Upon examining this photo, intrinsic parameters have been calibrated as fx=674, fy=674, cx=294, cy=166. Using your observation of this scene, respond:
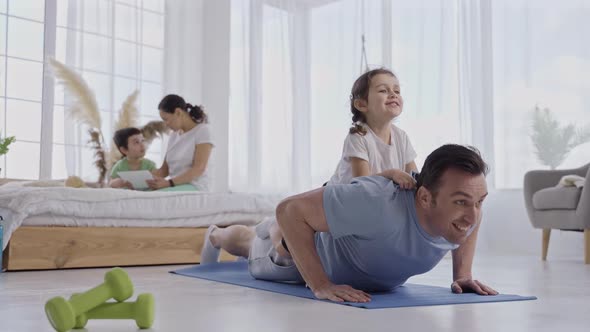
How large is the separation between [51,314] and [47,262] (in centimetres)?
196

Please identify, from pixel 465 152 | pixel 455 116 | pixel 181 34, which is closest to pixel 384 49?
pixel 455 116

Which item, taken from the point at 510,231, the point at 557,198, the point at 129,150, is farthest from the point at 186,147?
the point at 510,231

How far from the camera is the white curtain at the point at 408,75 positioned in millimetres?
5145

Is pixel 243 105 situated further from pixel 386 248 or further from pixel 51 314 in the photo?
pixel 51 314

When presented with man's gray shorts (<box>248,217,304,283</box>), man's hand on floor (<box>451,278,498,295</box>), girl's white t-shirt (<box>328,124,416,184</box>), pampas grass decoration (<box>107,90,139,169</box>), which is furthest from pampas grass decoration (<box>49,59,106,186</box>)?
man's hand on floor (<box>451,278,498,295</box>)

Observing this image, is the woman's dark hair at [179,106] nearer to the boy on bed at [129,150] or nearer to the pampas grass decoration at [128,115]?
the boy on bed at [129,150]

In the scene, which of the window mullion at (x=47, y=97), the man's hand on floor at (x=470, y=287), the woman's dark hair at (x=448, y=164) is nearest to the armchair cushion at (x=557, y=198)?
the man's hand on floor at (x=470, y=287)

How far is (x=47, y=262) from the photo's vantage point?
312 centimetres

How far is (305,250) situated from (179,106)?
2.41 m

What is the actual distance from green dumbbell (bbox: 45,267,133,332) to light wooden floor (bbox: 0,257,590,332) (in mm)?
62

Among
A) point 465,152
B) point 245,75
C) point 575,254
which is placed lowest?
point 575,254

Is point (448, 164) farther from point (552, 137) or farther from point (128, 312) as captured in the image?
point (552, 137)

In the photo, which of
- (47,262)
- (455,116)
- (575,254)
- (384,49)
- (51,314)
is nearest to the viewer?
(51,314)

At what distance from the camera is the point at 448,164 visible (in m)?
1.75
